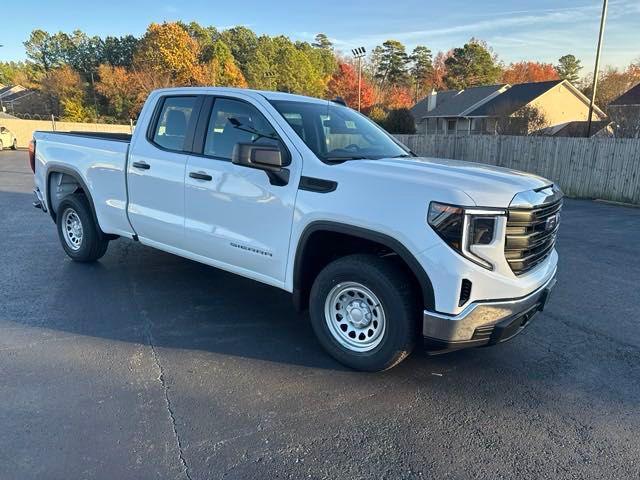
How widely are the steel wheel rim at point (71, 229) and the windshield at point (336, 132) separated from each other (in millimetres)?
3489

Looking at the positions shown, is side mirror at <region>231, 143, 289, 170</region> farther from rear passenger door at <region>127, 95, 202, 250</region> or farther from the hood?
rear passenger door at <region>127, 95, 202, 250</region>

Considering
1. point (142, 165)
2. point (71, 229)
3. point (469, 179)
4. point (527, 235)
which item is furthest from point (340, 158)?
point (71, 229)

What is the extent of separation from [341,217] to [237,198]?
1.06 m

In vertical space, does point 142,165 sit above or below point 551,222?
above

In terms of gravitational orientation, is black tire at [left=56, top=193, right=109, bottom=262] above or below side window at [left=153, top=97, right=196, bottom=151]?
below

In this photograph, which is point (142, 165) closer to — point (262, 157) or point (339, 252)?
point (262, 157)

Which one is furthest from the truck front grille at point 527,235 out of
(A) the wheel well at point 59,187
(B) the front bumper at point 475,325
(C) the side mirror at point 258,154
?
(A) the wheel well at point 59,187

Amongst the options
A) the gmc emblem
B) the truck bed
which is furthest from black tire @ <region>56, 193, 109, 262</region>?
the gmc emblem

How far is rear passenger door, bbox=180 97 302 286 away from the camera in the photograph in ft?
12.5

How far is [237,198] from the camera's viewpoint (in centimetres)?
402

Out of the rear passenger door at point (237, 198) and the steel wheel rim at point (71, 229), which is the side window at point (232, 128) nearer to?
the rear passenger door at point (237, 198)

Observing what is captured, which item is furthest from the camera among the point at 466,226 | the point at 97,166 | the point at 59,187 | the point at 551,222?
the point at 59,187

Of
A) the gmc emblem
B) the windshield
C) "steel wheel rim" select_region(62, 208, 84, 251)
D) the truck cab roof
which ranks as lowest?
"steel wheel rim" select_region(62, 208, 84, 251)

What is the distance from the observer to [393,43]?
84.9m
